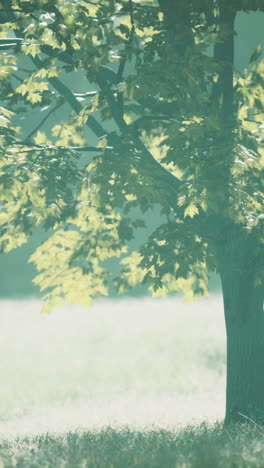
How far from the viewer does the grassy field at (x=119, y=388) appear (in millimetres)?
7215

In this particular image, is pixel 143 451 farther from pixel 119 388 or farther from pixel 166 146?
pixel 119 388

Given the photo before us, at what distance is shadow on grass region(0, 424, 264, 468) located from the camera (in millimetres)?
6461

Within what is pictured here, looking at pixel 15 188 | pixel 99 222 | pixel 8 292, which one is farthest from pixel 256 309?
pixel 8 292

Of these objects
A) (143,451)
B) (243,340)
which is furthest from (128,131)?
(143,451)

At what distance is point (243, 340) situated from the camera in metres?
10.6

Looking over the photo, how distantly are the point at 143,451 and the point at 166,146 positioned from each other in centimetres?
500

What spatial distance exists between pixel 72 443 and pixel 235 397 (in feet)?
11.8

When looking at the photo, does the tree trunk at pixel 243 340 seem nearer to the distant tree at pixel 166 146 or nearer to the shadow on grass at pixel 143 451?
the distant tree at pixel 166 146

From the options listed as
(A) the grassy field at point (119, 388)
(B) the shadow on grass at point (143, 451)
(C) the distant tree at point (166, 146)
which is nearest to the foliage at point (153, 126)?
(C) the distant tree at point (166, 146)

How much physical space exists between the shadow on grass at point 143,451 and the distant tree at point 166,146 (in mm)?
2253

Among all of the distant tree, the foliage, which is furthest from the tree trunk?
the foliage

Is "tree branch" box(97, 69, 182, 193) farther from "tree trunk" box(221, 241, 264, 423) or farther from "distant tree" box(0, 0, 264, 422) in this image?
"tree trunk" box(221, 241, 264, 423)

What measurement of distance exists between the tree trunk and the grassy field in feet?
3.14

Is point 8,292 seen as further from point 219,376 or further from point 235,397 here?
point 235,397
